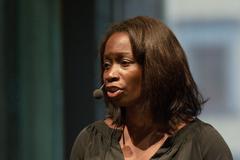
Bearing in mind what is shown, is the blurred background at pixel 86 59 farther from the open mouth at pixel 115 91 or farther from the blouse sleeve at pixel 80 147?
the open mouth at pixel 115 91

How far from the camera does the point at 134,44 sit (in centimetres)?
124

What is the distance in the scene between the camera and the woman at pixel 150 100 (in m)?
1.24

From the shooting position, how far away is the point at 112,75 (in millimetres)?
1228

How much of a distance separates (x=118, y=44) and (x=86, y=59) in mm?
1996

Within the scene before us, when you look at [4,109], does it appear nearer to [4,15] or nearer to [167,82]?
[4,15]

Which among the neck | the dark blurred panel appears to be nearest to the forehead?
the neck

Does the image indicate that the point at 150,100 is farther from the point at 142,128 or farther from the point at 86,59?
the point at 86,59

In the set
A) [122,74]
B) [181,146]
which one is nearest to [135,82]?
[122,74]

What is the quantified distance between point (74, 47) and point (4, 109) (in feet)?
2.38

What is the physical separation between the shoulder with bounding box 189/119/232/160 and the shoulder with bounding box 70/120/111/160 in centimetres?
20

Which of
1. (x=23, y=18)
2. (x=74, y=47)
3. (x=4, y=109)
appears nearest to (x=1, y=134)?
(x=4, y=109)

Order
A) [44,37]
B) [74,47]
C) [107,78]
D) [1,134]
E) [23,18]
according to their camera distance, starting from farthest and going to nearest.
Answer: [74,47] → [44,37] → [23,18] → [1,134] → [107,78]

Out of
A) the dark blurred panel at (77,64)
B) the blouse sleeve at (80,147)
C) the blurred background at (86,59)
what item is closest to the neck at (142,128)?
the blouse sleeve at (80,147)

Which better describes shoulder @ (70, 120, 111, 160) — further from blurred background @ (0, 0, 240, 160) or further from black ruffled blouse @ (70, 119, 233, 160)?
blurred background @ (0, 0, 240, 160)
